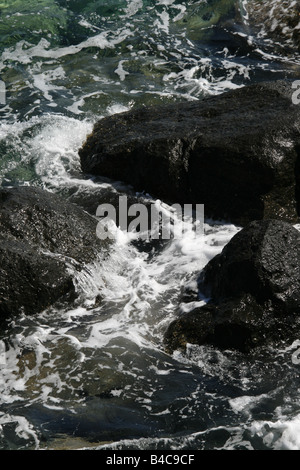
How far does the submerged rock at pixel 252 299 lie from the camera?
505cm

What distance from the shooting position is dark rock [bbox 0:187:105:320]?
18.0ft

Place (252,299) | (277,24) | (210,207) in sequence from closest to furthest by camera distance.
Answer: (252,299), (210,207), (277,24)

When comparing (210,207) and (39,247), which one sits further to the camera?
(210,207)

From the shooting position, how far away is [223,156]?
21.9ft

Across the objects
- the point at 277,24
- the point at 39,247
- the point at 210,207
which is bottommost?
the point at 39,247

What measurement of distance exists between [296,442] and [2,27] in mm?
10368

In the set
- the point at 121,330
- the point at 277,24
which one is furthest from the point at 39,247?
the point at 277,24

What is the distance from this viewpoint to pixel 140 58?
11.1 meters

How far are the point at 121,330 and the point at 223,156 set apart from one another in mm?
2291

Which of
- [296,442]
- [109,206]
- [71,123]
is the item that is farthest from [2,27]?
[296,442]

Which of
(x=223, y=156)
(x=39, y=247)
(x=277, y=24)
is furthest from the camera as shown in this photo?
(x=277, y=24)

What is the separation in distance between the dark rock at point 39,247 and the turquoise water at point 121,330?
16 cm

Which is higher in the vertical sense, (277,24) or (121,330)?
(277,24)

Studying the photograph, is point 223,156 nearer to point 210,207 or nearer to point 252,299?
point 210,207
